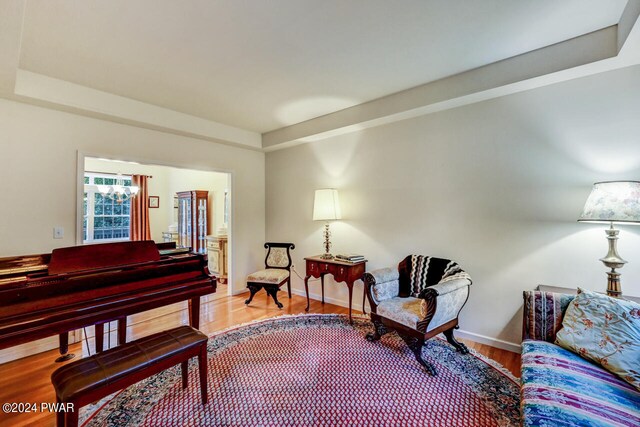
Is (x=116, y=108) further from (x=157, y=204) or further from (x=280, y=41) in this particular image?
(x=157, y=204)

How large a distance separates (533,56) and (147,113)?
13.0ft

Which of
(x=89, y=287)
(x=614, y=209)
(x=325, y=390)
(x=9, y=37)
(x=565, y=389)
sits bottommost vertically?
(x=325, y=390)

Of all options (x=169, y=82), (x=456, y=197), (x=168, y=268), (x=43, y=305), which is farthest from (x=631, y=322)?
(x=169, y=82)

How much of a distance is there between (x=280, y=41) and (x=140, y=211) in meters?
6.10

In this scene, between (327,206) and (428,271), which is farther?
(327,206)

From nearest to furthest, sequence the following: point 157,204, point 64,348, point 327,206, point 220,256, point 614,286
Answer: point 614,286 < point 64,348 < point 327,206 < point 220,256 < point 157,204

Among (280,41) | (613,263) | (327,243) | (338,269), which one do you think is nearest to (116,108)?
(280,41)

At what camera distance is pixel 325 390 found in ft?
6.64

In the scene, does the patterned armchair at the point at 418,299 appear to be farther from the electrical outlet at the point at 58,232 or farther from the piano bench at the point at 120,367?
the electrical outlet at the point at 58,232

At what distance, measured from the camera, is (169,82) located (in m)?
2.74

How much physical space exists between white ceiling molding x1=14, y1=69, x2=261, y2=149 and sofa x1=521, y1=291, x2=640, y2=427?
13.4 feet

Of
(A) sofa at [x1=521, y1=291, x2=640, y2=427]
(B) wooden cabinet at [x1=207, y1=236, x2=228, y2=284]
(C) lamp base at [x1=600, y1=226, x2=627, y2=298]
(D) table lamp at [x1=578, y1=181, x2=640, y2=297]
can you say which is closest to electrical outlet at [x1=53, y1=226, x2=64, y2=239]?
(B) wooden cabinet at [x1=207, y1=236, x2=228, y2=284]

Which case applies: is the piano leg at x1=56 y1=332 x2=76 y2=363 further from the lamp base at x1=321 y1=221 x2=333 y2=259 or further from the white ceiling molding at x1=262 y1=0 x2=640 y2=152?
the white ceiling molding at x1=262 y1=0 x2=640 y2=152

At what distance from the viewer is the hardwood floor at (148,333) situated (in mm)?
1978
